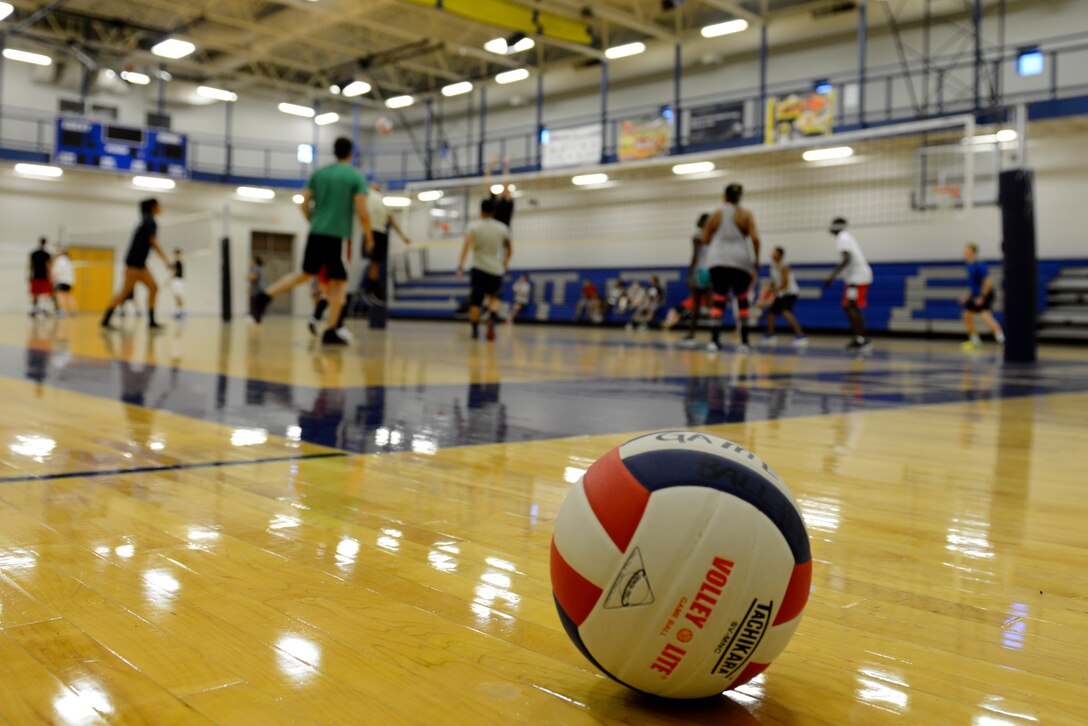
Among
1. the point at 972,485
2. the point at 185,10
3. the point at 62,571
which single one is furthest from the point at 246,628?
the point at 185,10

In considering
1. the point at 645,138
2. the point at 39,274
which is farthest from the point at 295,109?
the point at 645,138

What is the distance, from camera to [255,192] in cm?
3078

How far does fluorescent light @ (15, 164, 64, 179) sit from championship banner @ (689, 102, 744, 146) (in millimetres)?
17656

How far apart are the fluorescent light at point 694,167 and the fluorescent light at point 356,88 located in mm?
9611

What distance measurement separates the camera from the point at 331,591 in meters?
1.59

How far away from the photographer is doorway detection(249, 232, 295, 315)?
3173cm

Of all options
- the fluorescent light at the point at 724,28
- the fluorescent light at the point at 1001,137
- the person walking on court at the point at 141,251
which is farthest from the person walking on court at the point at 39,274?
the fluorescent light at the point at 1001,137

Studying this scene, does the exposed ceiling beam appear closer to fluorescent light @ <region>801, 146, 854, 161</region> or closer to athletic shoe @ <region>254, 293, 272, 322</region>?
fluorescent light @ <region>801, 146, 854, 161</region>

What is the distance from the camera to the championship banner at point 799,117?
754 inches

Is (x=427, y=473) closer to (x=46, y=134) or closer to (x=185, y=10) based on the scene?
(x=185, y=10)

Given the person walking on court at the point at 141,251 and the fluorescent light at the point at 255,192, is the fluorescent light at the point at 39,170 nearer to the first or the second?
the fluorescent light at the point at 255,192

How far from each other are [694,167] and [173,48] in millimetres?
13317

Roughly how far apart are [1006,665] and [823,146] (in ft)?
62.5

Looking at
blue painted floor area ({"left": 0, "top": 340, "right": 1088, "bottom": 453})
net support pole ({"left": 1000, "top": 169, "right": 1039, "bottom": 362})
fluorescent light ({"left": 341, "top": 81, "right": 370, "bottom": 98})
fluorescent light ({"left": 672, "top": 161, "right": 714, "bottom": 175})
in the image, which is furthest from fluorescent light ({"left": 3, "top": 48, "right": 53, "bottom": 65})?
net support pole ({"left": 1000, "top": 169, "right": 1039, "bottom": 362})
